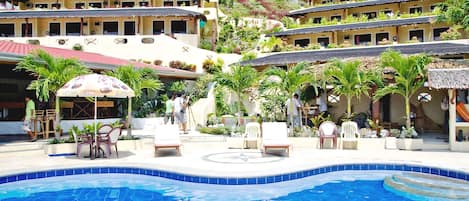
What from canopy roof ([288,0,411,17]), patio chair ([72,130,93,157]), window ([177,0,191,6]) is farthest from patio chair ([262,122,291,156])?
window ([177,0,191,6])

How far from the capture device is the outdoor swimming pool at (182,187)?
8922 mm

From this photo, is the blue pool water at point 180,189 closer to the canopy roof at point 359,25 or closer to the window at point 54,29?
the canopy roof at point 359,25

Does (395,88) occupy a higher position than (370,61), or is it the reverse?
(370,61)

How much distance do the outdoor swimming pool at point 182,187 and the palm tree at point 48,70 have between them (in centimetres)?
396

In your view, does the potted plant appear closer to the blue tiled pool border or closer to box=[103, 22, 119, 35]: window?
the blue tiled pool border

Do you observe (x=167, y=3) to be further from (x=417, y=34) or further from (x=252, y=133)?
(x=252, y=133)

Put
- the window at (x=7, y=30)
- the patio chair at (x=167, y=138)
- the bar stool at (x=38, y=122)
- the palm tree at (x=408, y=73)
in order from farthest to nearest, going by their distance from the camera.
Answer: the window at (x=7, y=30)
the bar stool at (x=38, y=122)
the palm tree at (x=408, y=73)
the patio chair at (x=167, y=138)

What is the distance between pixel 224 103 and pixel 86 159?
11912 mm

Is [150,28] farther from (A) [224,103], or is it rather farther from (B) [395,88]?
(B) [395,88]

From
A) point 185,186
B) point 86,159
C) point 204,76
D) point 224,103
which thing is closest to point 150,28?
point 204,76

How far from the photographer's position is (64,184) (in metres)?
10.0

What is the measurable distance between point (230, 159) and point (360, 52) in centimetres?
1679

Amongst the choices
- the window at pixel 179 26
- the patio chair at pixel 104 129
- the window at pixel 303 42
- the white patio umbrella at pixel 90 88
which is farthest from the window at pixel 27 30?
the white patio umbrella at pixel 90 88

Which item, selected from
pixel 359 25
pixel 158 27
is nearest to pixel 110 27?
pixel 158 27
